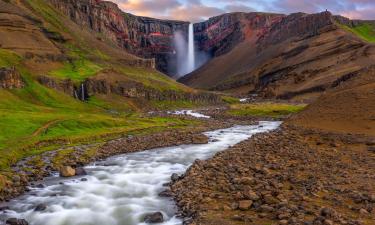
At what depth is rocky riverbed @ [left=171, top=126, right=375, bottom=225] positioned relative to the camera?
82.7 feet

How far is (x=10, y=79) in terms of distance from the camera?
116 m

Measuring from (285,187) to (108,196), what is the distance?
47.1 feet

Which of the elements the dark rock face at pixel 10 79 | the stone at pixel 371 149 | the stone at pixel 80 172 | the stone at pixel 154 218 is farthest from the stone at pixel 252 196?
the dark rock face at pixel 10 79

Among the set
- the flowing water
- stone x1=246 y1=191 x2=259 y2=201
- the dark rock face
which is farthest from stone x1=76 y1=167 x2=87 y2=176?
the dark rock face

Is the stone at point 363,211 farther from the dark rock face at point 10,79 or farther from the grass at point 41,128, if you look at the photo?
the dark rock face at point 10,79

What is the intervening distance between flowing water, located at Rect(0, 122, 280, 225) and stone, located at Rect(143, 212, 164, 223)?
380 millimetres

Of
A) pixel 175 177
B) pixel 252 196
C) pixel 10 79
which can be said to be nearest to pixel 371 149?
pixel 175 177

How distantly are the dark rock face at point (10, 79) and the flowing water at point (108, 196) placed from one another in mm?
72753

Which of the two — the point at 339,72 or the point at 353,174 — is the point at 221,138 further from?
the point at 339,72

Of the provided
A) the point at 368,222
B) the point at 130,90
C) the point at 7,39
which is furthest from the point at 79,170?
the point at 7,39

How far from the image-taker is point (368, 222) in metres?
23.0

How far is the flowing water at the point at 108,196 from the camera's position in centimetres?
2998

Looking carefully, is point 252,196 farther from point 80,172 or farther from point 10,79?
point 10,79

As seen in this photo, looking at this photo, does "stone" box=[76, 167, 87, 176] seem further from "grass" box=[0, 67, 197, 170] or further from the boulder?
the boulder
